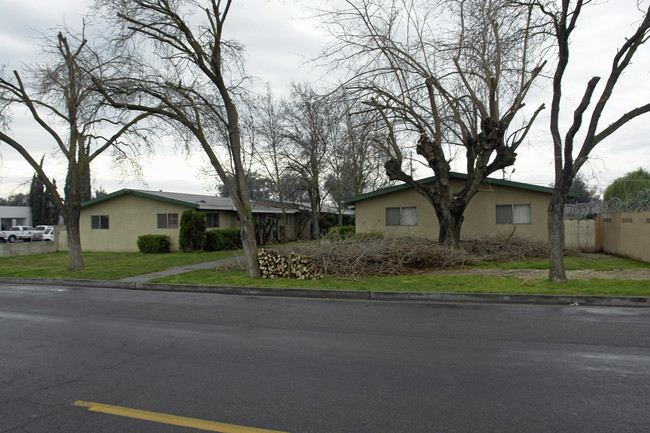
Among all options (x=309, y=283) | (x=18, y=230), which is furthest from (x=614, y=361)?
(x=18, y=230)

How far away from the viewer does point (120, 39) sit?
1434 centimetres

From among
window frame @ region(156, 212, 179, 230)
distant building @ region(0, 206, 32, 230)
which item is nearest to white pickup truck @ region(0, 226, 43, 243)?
distant building @ region(0, 206, 32, 230)

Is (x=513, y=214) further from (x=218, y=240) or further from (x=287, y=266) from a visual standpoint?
(x=218, y=240)

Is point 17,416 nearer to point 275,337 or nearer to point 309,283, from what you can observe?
point 275,337

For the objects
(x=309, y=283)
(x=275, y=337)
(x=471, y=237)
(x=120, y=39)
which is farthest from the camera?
(x=471, y=237)

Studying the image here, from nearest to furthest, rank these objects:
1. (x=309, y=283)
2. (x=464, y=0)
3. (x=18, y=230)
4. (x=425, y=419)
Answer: (x=425, y=419) < (x=309, y=283) < (x=464, y=0) < (x=18, y=230)

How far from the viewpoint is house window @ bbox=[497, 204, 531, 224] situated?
21.2 metres

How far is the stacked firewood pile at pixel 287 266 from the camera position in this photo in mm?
14180

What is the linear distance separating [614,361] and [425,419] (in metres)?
3.04

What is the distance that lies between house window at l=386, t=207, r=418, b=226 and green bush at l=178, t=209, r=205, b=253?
1028 cm

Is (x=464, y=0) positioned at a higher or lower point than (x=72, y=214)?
higher

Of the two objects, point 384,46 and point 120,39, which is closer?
point 120,39

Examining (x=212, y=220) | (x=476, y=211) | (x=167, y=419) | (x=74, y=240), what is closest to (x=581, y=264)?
(x=476, y=211)

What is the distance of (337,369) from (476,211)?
17.7 meters
